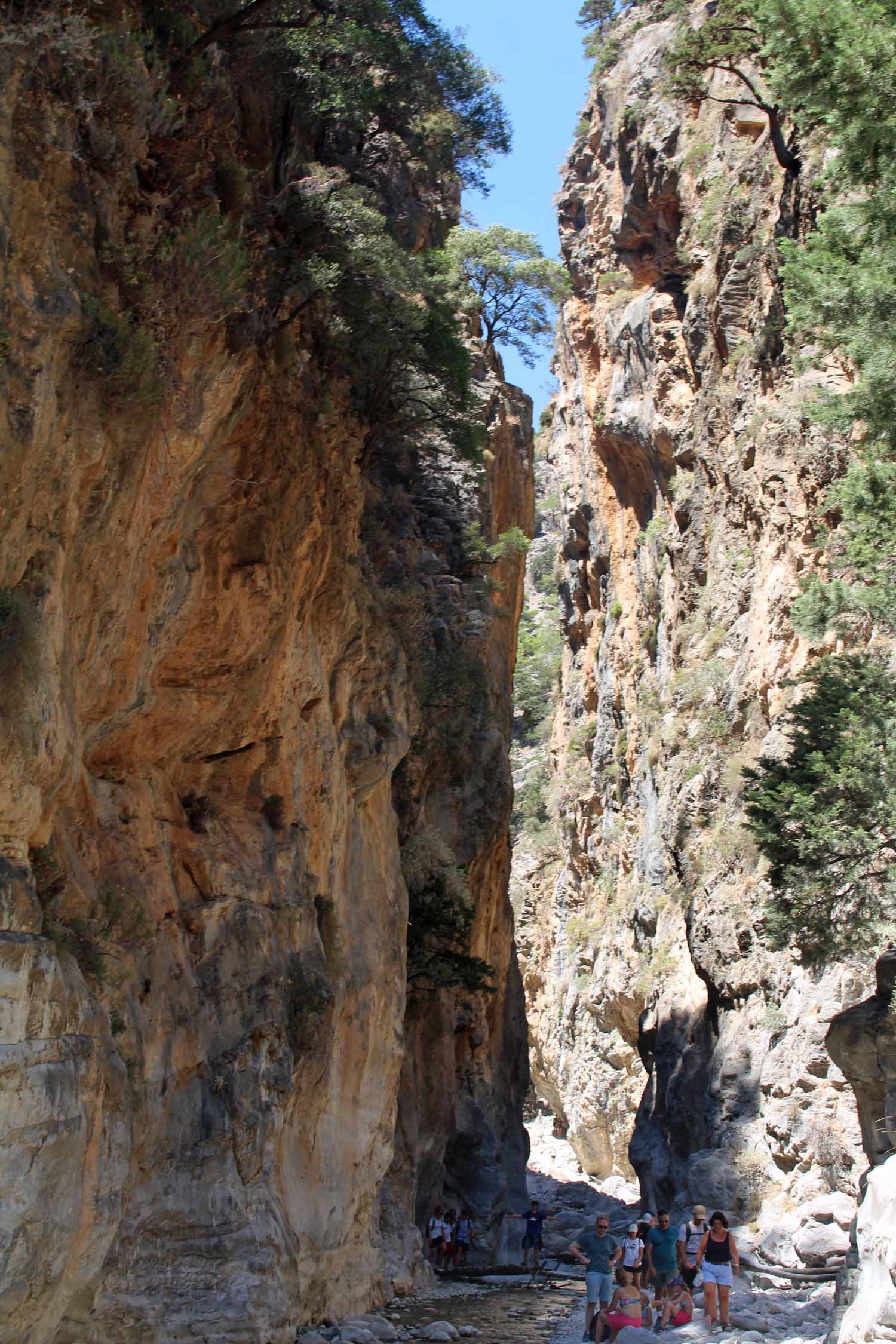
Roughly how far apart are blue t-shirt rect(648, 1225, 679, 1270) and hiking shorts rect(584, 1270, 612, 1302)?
118cm

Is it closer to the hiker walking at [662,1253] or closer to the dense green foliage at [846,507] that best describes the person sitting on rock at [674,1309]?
the hiker walking at [662,1253]

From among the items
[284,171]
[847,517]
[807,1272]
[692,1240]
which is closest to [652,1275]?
[692,1240]

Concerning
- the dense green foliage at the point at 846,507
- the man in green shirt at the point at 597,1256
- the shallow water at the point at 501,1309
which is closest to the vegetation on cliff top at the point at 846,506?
the dense green foliage at the point at 846,507

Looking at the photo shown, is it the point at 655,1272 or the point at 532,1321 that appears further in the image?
the point at 532,1321

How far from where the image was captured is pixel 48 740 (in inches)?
314

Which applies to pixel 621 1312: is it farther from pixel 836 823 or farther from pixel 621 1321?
pixel 836 823

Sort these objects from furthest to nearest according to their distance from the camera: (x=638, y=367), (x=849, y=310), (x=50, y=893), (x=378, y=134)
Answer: (x=638, y=367)
(x=378, y=134)
(x=849, y=310)
(x=50, y=893)

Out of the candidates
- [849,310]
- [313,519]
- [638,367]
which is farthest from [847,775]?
[638,367]

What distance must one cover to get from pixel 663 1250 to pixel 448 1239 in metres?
12.5

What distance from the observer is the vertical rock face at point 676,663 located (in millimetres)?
23250

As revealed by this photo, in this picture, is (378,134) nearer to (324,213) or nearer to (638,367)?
(324,213)

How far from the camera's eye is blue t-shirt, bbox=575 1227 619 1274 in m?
11.6

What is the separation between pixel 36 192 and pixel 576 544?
3911cm

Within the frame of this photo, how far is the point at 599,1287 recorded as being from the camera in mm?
11891
